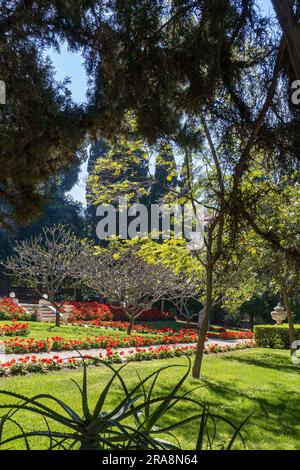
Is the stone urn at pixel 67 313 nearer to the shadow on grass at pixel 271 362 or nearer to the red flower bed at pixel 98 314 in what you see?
the red flower bed at pixel 98 314

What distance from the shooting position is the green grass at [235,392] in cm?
433

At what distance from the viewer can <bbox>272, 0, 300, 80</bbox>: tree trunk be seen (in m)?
2.28

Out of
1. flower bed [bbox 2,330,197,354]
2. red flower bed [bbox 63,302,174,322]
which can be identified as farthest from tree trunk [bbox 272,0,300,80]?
red flower bed [bbox 63,302,174,322]

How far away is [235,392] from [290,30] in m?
5.50

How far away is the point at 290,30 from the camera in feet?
7.68

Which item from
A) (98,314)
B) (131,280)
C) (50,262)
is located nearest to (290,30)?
(131,280)

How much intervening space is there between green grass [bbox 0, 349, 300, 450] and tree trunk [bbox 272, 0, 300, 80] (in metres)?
2.04

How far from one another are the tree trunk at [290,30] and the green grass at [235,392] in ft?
6.70

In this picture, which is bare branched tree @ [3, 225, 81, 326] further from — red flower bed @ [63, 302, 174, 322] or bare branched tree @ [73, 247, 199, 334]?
red flower bed @ [63, 302, 174, 322]

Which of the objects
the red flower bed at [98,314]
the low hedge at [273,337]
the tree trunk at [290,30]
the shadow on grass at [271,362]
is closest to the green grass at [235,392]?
the shadow on grass at [271,362]

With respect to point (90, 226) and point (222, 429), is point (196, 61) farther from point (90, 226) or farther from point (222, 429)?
point (90, 226)

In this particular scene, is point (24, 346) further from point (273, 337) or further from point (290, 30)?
point (273, 337)

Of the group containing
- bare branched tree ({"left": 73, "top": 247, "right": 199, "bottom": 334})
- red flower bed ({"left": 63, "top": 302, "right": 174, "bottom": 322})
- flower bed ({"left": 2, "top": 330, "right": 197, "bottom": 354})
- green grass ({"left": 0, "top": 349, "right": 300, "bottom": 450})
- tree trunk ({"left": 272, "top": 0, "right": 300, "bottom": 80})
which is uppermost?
tree trunk ({"left": 272, "top": 0, "right": 300, "bottom": 80})

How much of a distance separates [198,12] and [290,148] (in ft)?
3.95
